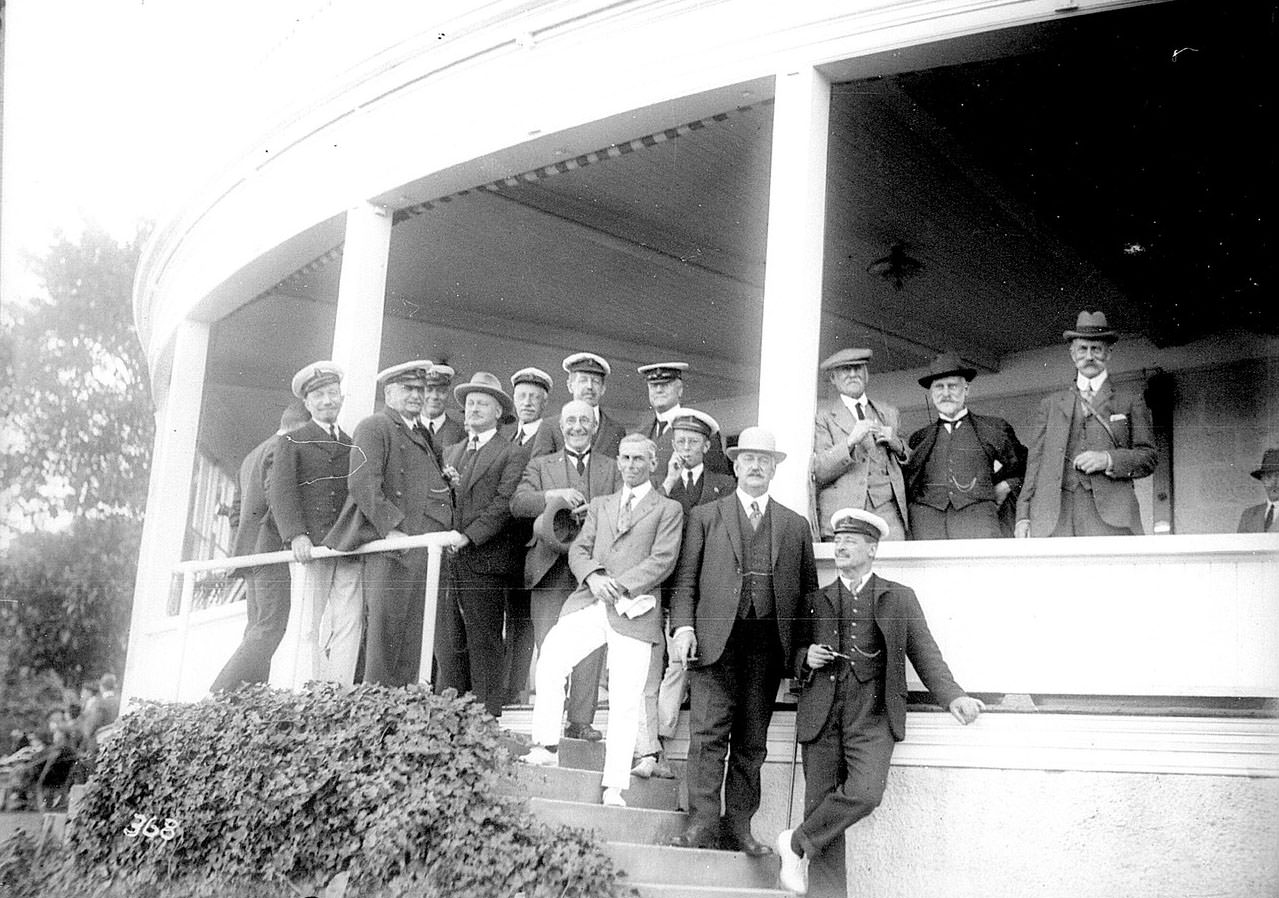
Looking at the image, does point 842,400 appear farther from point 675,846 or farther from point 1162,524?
point 1162,524

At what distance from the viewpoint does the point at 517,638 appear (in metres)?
6.72

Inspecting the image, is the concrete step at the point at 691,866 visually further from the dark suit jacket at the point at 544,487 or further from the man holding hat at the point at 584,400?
the man holding hat at the point at 584,400

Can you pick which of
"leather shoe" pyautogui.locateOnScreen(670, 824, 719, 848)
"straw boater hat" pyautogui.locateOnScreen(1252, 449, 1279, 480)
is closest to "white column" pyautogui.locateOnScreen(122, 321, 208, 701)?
"leather shoe" pyautogui.locateOnScreen(670, 824, 719, 848)

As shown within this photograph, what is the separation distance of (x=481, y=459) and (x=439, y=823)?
Answer: 2236 mm

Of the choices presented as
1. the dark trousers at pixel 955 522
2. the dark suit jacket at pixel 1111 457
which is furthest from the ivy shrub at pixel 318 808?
the dark suit jacket at pixel 1111 457

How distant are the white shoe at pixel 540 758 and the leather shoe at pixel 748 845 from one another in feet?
2.76

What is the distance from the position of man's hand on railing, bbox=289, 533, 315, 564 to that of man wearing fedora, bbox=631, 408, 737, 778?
6.08ft

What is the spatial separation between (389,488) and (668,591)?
1726 mm

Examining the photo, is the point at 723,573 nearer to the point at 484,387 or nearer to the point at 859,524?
the point at 859,524

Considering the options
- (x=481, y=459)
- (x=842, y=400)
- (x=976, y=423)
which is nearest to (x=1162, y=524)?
(x=976, y=423)

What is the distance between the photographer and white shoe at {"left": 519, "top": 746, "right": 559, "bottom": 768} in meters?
5.71

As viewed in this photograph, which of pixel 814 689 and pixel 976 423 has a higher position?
pixel 976 423

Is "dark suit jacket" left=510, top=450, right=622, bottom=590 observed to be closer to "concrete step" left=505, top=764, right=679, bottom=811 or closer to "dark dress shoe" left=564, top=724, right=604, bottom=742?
"dark dress shoe" left=564, top=724, right=604, bottom=742

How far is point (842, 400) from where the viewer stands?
6520mm
